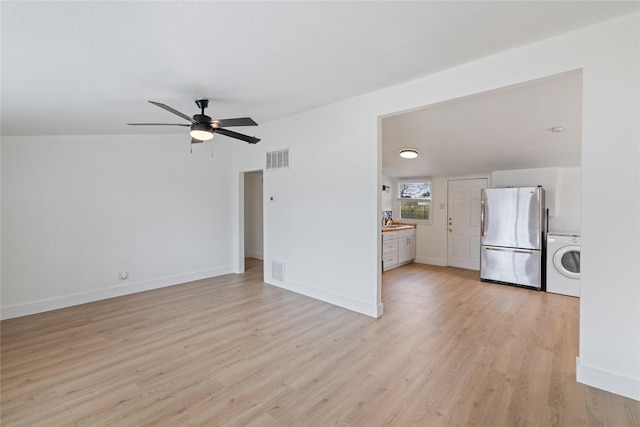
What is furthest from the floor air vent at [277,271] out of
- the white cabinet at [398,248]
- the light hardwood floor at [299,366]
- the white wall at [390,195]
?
the white wall at [390,195]

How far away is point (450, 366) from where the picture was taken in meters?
2.44

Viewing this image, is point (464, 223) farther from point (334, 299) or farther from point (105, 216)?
point (105, 216)

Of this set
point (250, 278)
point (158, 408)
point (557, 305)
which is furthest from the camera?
point (250, 278)

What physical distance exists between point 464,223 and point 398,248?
1.53 m

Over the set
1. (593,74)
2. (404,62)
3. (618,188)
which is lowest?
(618,188)

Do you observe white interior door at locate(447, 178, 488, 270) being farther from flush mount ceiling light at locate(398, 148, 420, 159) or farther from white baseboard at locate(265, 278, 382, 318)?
white baseboard at locate(265, 278, 382, 318)

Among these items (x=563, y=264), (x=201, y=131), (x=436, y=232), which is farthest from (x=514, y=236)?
(x=201, y=131)

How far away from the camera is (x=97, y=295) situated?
421cm

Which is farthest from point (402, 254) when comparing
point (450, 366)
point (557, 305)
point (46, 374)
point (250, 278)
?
point (46, 374)

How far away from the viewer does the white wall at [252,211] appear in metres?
7.42

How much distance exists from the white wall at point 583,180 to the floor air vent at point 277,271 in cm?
59

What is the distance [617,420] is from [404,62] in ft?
9.86

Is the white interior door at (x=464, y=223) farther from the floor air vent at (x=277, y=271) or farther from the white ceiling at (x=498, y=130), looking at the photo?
the floor air vent at (x=277, y=271)

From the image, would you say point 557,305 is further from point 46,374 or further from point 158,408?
point 46,374
